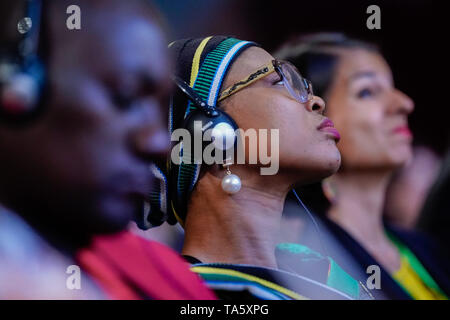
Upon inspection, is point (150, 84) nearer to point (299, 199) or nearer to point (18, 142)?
point (18, 142)

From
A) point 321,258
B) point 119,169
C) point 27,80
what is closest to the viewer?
point 27,80

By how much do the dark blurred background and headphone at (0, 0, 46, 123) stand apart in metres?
0.42

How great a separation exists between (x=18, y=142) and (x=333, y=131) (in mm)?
689

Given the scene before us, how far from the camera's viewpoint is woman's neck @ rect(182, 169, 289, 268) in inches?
55.1

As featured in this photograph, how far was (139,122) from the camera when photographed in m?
1.13

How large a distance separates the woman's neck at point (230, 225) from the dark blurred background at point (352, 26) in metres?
0.36

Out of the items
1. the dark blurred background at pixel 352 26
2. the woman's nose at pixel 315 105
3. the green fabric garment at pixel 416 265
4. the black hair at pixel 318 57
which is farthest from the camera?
the green fabric garment at pixel 416 265

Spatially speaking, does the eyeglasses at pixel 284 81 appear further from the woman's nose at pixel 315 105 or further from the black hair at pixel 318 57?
the black hair at pixel 318 57

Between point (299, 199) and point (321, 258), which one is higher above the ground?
point (299, 199)

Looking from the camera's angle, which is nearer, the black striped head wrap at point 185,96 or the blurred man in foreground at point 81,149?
the blurred man in foreground at point 81,149

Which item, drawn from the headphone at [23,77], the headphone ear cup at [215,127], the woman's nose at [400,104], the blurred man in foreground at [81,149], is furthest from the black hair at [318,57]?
the headphone at [23,77]

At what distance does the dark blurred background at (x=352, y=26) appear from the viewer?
1.54m

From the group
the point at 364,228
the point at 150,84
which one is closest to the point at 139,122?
the point at 150,84

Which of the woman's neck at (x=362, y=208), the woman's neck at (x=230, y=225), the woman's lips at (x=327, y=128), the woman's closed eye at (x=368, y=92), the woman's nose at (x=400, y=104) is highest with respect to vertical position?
the woman's lips at (x=327, y=128)
